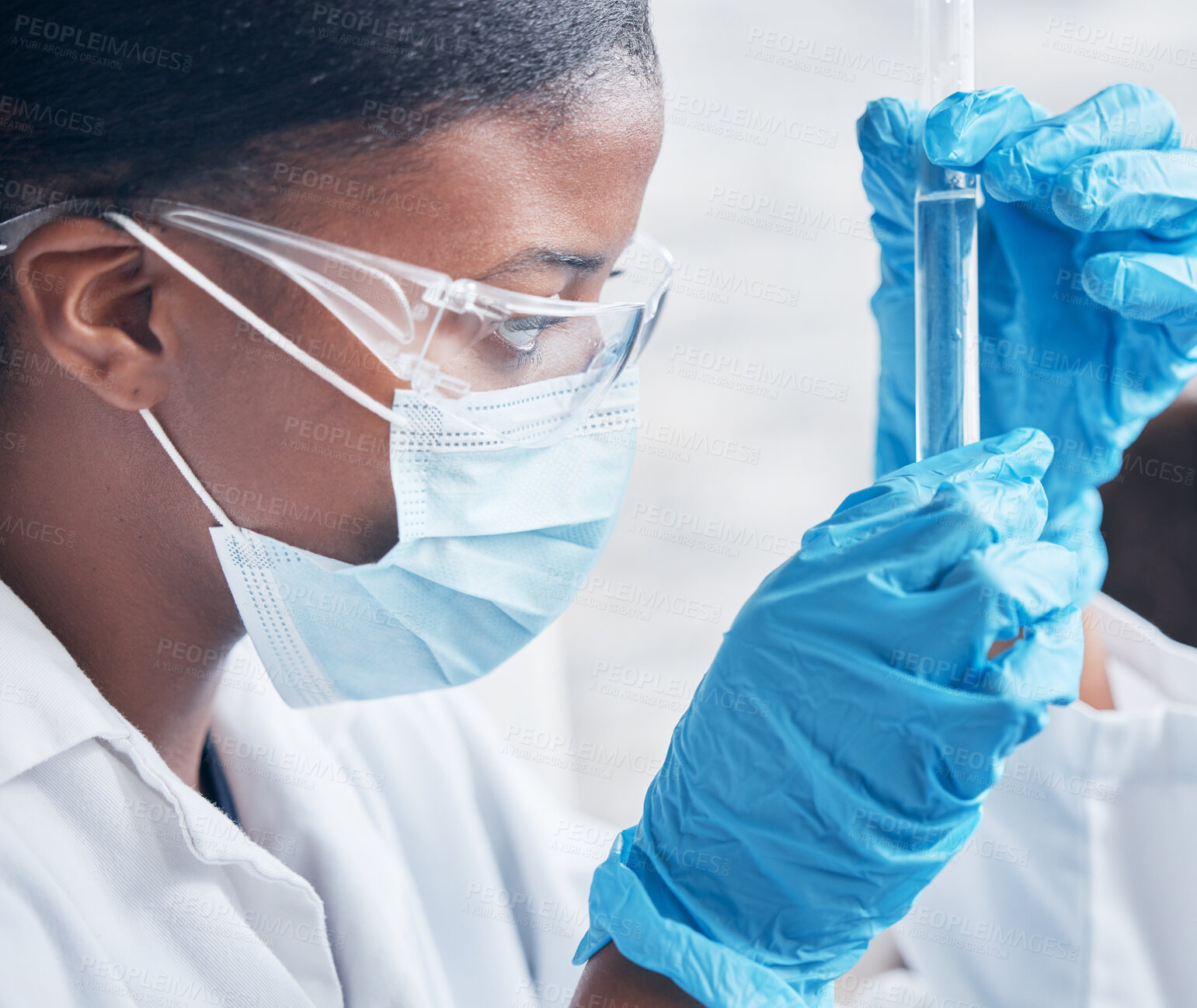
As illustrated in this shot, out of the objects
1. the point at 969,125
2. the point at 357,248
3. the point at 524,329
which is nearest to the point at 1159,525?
the point at 969,125

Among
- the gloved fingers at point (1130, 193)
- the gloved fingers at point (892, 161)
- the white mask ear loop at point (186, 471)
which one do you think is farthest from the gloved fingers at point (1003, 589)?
the white mask ear loop at point (186, 471)

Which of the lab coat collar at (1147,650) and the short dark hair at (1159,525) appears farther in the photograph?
the short dark hair at (1159,525)

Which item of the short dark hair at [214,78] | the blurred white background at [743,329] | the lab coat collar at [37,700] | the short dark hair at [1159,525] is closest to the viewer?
the short dark hair at [214,78]

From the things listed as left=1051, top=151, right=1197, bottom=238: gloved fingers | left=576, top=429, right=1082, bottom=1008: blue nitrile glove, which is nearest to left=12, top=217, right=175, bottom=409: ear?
left=576, top=429, right=1082, bottom=1008: blue nitrile glove

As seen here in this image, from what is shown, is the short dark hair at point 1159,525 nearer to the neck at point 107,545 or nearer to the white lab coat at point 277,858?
the white lab coat at point 277,858

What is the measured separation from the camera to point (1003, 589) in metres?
0.76

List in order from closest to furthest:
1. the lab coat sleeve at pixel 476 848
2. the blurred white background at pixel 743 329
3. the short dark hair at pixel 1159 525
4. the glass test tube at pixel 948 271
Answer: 1. the glass test tube at pixel 948 271
2. the lab coat sleeve at pixel 476 848
3. the short dark hair at pixel 1159 525
4. the blurred white background at pixel 743 329

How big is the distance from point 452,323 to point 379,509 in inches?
7.6

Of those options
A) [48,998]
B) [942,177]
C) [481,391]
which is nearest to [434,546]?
[481,391]

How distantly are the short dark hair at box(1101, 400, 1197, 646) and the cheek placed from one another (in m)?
1.14

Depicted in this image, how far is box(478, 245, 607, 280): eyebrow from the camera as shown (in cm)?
84

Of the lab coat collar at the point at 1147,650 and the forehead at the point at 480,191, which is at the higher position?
the forehead at the point at 480,191

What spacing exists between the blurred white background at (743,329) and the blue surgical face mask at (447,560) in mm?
764

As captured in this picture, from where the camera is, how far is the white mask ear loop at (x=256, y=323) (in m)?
0.80
